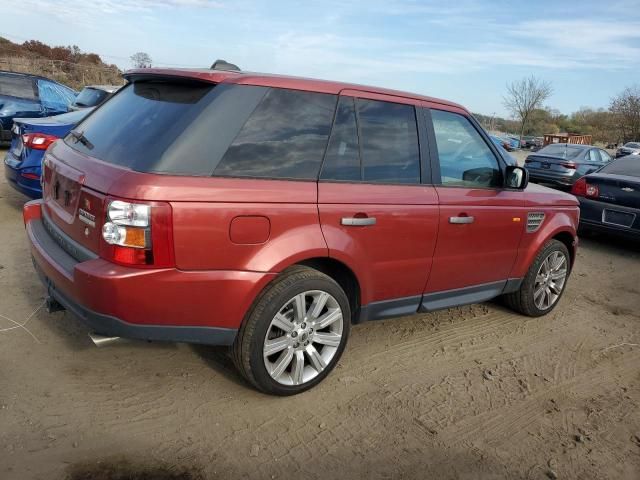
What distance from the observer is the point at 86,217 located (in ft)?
9.02

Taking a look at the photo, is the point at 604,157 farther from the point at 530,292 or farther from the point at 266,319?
the point at 266,319

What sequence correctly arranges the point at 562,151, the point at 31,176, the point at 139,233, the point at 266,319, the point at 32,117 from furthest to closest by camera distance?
the point at 562,151 → the point at 32,117 → the point at 31,176 → the point at 266,319 → the point at 139,233

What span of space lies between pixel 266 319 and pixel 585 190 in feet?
22.1

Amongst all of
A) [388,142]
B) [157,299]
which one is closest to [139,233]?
[157,299]

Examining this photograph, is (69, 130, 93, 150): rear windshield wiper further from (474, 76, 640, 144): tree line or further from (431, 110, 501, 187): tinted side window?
(474, 76, 640, 144): tree line

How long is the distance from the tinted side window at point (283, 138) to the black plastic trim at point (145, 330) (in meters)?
0.83

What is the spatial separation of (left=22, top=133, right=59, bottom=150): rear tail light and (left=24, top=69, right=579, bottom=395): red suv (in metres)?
2.59

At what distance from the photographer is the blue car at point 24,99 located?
10.4 m

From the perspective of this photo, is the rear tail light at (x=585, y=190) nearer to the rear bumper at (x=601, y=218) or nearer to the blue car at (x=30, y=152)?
the rear bumper at (x=601, y=218)

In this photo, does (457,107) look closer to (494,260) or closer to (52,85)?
(494,260)

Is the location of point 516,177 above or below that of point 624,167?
above

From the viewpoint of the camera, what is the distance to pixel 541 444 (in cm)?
294

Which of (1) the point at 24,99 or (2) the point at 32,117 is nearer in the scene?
(2) the point at 32,117

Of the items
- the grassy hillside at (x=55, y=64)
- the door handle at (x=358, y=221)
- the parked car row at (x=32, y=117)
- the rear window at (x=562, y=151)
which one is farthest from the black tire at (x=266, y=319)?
the grassy hillside at (x=55, y=64)
